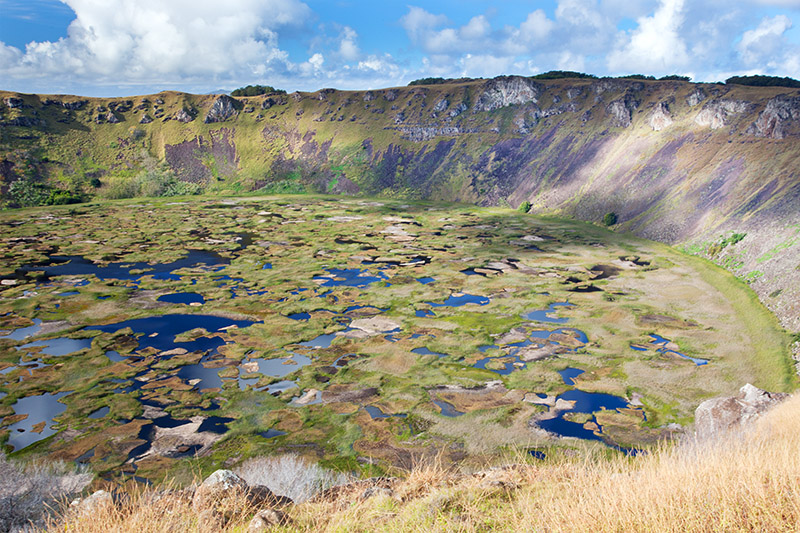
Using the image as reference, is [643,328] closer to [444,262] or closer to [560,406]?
[560,406]

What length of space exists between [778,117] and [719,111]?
9.13 metres

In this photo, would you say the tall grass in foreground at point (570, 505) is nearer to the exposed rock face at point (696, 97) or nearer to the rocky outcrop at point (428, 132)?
the exposed rock face at point (696, 97)

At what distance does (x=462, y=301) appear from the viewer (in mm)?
29828

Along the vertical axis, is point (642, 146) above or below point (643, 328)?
above

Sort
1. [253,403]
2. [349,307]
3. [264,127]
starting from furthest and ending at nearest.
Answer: [264,127], [349,307], [253,403]

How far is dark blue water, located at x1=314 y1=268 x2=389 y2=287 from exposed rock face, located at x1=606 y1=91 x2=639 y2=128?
180 ft

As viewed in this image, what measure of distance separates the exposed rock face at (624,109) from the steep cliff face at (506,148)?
0.73 feet

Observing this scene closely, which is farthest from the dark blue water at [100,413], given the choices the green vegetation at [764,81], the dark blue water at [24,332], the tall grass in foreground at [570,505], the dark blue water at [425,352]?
the green vegetation at [764,81]

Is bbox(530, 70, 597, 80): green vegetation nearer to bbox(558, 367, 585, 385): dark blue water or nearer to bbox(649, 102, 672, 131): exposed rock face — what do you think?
bbox(649, 102, 672, 131): exposed rock face

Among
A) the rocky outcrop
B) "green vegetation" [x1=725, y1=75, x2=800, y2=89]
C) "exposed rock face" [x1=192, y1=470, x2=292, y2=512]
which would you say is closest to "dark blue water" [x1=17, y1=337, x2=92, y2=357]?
"exposed rock face" [x1=192, y1=470, x2=292, y2=512]

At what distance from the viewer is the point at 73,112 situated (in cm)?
9750

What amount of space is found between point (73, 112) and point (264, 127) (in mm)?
39007

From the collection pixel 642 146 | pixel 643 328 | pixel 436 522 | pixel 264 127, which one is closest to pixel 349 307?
pixel 643 328

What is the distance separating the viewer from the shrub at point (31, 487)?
10902 millimetres
